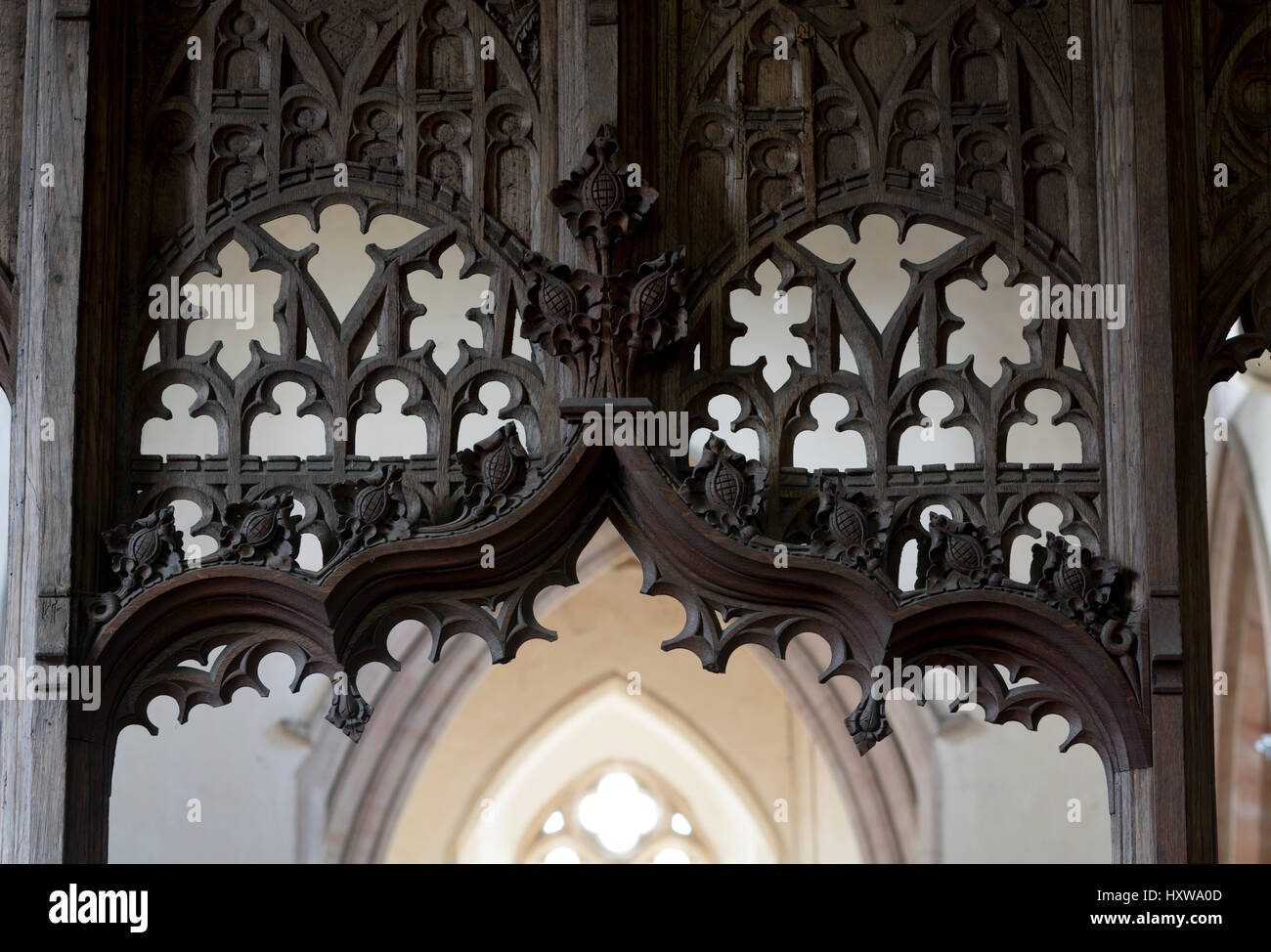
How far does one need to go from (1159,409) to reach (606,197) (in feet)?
4.25

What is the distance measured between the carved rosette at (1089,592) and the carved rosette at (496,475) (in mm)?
1127

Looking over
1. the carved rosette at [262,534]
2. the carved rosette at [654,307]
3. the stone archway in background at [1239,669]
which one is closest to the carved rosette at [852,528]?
the carved rosette at [654,307]

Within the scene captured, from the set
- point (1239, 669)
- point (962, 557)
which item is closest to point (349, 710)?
point (962, 557)

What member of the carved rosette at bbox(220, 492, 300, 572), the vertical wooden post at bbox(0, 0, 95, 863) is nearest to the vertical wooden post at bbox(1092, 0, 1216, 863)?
the carved rosette at bbox(220, 492, 300, 572)

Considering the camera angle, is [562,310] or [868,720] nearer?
[868,720]

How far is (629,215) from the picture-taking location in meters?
4.30

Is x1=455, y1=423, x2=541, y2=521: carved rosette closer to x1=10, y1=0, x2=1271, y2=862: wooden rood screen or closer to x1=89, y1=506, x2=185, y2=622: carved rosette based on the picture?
x1=10, y1=0, x2=1271, y2=862: wooden rood screen

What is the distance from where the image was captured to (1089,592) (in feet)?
13.6

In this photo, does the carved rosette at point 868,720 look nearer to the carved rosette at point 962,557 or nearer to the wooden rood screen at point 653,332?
the wooden rood screen at point 653,332

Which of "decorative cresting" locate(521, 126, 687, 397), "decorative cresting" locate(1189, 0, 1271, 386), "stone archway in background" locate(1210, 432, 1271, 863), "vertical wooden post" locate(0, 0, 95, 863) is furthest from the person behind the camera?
"stone archway in background" locate(1210, 432, 1271, 863)

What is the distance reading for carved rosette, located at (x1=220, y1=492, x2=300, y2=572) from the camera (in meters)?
4.16

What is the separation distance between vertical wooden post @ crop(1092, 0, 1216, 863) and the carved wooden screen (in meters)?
0.07

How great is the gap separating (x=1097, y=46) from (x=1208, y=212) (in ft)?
1.52

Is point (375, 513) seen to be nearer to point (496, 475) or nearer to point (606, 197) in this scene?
point (496, 475)
